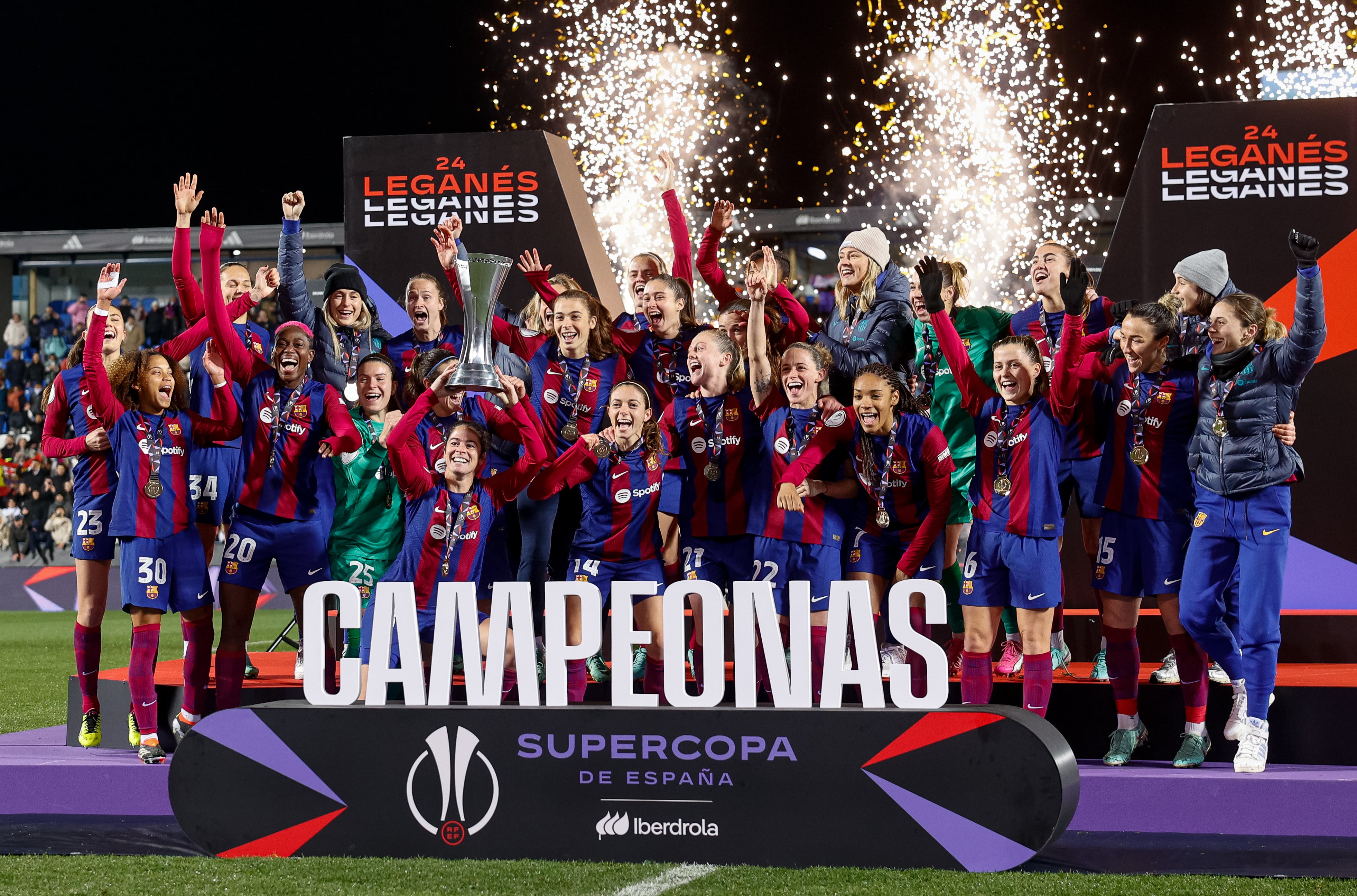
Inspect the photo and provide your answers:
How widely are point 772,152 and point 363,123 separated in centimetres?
668

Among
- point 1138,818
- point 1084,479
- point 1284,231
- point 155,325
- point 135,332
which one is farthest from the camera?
point 155,325

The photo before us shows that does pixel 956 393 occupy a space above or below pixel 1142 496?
above

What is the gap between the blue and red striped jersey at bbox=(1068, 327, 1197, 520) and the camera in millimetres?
5344

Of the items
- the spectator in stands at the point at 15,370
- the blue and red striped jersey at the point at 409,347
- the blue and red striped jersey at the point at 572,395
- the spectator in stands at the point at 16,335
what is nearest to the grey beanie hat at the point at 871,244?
the blue and red striped jersey at the point at 572,395

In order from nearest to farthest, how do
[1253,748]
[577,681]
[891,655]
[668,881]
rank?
Answer: [668,881]
[1253,748]
[577,681]
[891,655]

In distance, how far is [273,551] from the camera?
572 cm

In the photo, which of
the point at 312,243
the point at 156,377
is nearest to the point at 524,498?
the point at 156,377

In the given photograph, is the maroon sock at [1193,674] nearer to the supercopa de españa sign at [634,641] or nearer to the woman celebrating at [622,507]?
the supercopa de españa sign at [634,641]

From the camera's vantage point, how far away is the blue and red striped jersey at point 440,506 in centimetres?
543

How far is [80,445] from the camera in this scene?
5.83 m

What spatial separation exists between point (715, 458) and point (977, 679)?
1.35m

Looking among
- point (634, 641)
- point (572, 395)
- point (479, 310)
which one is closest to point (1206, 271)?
point (572, 395)

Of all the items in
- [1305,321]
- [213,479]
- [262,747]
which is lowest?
[262,747]

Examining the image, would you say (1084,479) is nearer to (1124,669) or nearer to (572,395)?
(1124,669)
